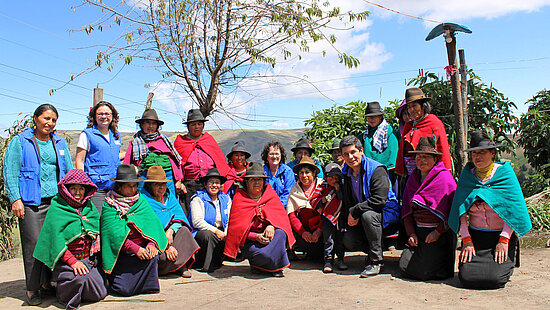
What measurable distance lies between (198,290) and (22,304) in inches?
68.2

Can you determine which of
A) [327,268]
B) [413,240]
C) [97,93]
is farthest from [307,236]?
[97,93]

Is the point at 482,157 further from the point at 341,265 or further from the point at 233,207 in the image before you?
the point at 233,207

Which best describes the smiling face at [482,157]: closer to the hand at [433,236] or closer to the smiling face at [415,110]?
the hand at [433,236]

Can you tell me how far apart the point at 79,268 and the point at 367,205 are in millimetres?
3132

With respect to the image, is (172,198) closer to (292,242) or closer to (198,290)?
(198,290)

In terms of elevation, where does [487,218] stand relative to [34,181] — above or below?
below

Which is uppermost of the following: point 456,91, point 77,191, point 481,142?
point 456,91

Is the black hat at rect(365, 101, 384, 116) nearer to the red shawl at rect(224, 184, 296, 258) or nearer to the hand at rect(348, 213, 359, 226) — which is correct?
the hand at rect(348, 213, 359, 226)

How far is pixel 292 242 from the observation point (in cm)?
540

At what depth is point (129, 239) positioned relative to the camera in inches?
180

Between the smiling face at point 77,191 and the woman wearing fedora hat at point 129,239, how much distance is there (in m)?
0.30

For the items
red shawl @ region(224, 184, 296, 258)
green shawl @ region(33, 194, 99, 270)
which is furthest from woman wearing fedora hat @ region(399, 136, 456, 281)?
green shawl @ region(33, 194, 99, 270)

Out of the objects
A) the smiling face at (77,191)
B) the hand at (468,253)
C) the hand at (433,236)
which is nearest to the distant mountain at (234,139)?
the smiling face at (77,191)

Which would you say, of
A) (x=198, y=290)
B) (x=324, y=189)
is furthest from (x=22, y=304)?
(x=324, y=189)
